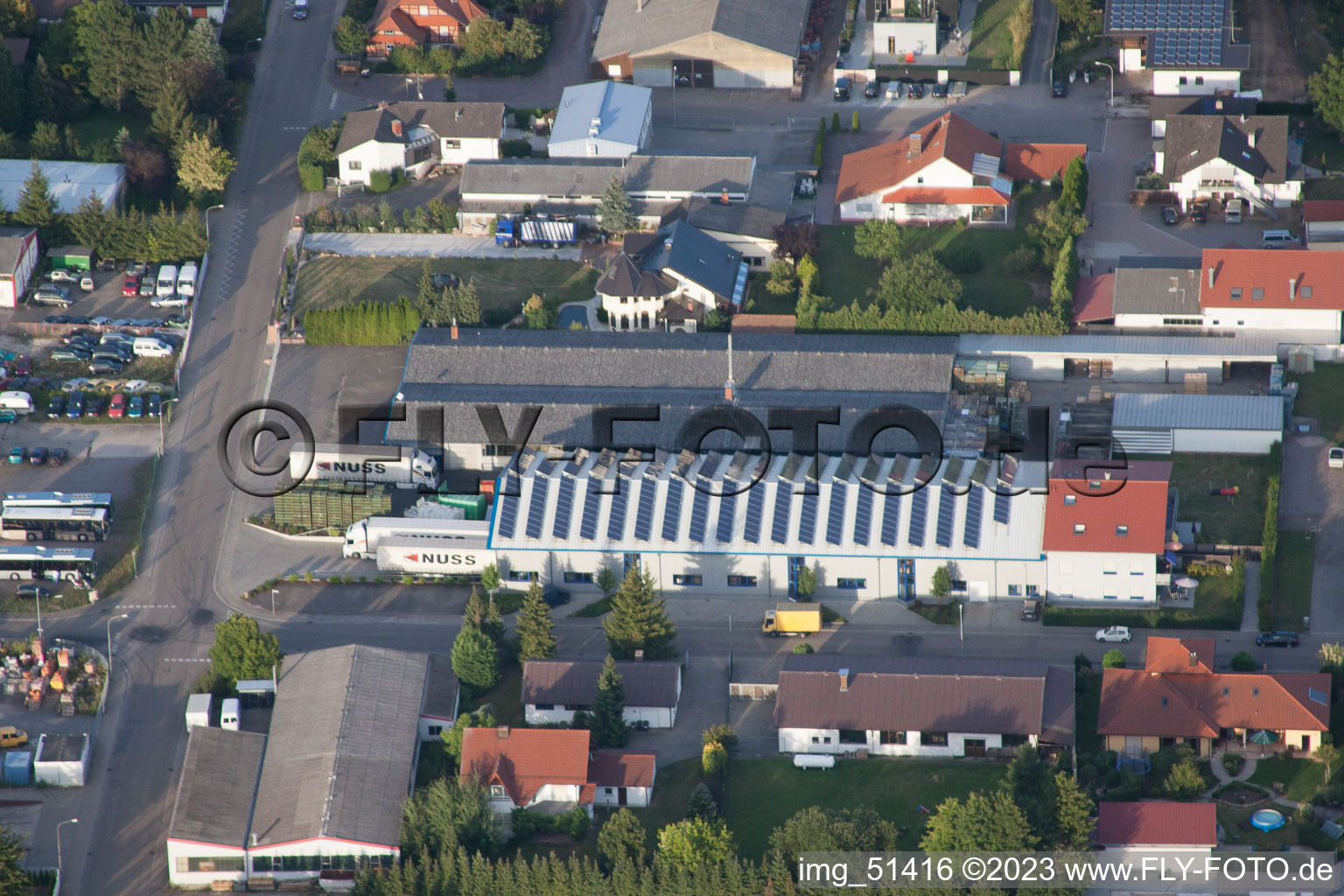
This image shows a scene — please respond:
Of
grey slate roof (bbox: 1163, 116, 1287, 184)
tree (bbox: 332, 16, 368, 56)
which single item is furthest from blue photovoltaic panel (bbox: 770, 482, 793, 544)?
tree (bbox: 332, 16, 368, 56)

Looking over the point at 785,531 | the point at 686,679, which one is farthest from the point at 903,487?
the point at 686,679

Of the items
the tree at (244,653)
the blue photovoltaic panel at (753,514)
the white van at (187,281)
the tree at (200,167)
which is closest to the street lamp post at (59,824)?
the tree at (244,653)

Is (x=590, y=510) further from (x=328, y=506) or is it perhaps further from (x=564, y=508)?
(x=328, y=506)

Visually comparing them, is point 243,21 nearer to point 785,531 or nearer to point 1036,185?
point 1036,185

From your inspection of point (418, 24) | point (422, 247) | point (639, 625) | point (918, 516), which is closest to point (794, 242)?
point (422, 247)

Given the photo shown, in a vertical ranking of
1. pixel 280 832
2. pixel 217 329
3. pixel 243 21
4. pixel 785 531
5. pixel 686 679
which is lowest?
pixel 280 832

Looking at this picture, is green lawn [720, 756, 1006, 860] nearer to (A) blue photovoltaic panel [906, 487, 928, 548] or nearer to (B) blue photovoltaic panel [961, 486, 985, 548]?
(A) blue photovoltaic panel [906, 487, 928, 548]

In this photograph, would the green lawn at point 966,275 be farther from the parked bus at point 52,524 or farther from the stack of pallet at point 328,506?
the parked bus at point 52,524

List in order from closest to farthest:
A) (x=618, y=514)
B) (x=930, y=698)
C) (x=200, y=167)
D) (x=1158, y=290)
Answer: (x=930, y=698) → (x=618, y=514) → (x=1158, y=290) → (x=200, y=167)
